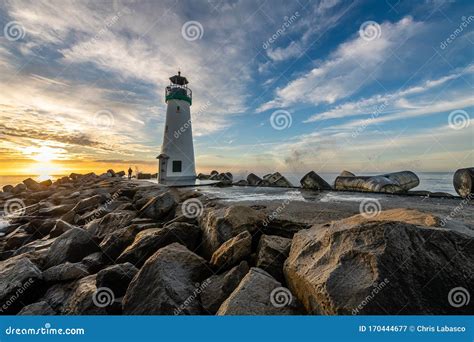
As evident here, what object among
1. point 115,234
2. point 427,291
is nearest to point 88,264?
point 115,234

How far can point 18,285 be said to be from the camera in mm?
3580

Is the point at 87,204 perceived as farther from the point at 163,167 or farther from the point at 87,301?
the point at 163,167

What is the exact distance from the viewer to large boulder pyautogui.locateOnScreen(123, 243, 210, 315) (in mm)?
2664

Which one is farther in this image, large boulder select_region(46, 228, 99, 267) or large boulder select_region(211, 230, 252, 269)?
large boulder select_region(46, 228, 99, 267)

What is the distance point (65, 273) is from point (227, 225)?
2.85 metres

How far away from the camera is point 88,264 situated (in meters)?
4.20

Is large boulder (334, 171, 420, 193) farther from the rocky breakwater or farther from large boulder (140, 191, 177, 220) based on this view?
large boulder (140, 191, 177, 220)

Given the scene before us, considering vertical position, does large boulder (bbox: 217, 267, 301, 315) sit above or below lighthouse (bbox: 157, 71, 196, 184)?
below

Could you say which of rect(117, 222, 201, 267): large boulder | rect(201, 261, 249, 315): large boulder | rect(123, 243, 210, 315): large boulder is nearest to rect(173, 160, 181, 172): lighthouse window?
rect(117, 222, 201, 267): large boulder

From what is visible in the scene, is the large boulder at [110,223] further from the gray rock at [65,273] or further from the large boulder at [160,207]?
the gray rock at [65,273]

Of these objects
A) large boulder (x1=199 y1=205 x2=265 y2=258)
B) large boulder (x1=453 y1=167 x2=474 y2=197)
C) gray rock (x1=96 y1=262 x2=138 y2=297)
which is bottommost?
gray rock (x1=96 y1=262 x2=138 y2=297)

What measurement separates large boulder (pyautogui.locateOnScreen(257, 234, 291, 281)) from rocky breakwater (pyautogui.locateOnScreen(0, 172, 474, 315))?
0.01 metres

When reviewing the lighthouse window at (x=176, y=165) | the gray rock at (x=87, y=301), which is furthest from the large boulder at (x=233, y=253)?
the lighthouse window at (x=176, y=165)

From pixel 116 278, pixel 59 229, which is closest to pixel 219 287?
pixel 116 278
